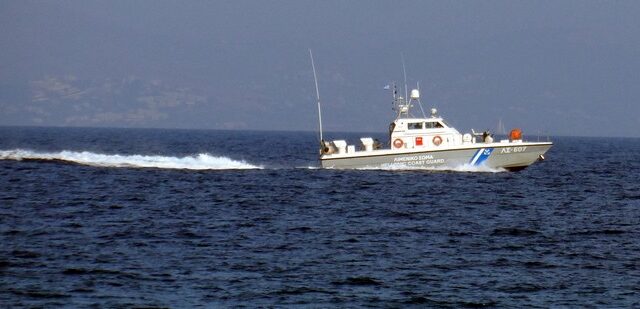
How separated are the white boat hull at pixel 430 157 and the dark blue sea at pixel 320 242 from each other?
0.74 metres

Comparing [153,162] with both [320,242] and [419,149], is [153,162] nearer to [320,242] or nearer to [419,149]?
[419,149]

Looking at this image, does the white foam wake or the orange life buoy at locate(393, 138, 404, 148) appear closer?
the orange life buoy at locate(393, 138, 404, 148)

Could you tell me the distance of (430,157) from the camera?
2196 inches

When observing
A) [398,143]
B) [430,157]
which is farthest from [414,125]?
[430,157]

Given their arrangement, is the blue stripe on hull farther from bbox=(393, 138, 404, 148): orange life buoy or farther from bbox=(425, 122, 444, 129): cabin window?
bbox=(393, 138, 404, 148): orange life buoy

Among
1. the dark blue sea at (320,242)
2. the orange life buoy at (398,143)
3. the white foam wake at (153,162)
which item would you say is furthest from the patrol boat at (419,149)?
the white foam wake at (153,162)

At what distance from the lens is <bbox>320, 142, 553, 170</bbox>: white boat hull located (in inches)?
2185

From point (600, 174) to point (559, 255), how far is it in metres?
42.3

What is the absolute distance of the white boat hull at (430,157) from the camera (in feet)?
182

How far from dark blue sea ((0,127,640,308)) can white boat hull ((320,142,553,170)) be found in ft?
2.44

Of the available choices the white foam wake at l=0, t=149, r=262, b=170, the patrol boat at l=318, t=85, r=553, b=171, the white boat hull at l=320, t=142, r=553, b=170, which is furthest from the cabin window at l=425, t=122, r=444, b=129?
the white foam wake at l=0, t=149, r=262, b=170

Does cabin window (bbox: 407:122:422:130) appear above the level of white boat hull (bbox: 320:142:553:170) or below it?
above

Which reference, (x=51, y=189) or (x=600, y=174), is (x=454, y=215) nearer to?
(x=51, y=189)

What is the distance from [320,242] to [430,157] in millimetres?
23990
